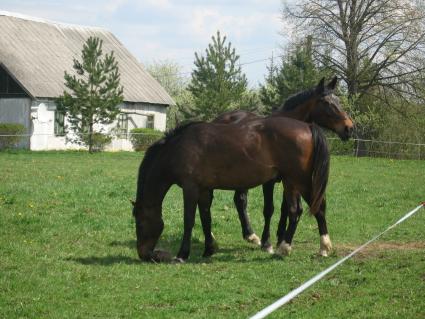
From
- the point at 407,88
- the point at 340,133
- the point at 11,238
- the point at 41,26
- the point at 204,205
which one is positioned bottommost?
the point at 11,238

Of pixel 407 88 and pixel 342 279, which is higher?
pixel 407 88

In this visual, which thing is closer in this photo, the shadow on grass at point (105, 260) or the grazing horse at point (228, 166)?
the shadow on grass at point (105, 260)

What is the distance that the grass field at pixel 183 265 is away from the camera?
680cm

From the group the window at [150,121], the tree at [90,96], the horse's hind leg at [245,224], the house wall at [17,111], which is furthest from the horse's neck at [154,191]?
the window at [150,121]

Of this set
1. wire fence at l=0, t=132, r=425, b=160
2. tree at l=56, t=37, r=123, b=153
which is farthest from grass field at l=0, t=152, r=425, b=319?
wire fence at l=0, t=132, r=425, b=160

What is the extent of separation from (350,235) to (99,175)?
11432mm

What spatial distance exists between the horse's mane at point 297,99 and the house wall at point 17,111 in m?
29.5

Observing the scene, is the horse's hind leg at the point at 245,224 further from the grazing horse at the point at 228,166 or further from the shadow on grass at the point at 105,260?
the shadow on grass at the point at 105,260

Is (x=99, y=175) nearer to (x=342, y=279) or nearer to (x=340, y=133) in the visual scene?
(x=340, y=133)

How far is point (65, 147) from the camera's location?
4038 cm

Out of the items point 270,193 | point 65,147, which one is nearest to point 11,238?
point 270,193

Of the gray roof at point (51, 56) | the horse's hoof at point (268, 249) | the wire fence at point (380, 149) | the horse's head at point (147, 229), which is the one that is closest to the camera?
the horse's head at point (147, 229)

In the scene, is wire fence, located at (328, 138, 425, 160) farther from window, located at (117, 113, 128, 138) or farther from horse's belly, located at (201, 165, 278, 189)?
horse's belly, located at (201, 165, 278, 189)

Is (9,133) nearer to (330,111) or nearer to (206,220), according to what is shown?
(206,220)
